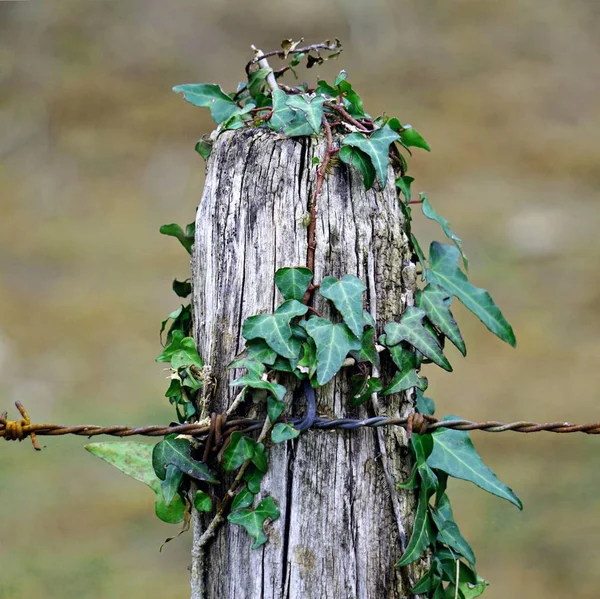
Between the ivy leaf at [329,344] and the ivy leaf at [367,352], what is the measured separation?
0.06 ft

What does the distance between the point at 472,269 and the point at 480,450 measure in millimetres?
901

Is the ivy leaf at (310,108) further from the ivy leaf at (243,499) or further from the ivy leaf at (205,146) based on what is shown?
the ivy leaf at (243,499)

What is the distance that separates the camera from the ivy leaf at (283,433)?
3.37 ft

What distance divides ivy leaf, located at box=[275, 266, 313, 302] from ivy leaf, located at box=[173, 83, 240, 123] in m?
0.35

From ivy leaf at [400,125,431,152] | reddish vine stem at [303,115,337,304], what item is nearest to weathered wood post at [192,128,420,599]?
reddish vine stem at [303,115,337,304]

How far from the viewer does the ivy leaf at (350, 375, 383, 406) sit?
3.52 ft

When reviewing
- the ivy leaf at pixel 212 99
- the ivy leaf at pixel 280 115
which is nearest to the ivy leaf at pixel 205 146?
the ivy leaf at pixel 212 99

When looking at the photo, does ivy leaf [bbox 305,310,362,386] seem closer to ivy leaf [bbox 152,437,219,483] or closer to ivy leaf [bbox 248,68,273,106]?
ivy leaf [bbox 152,437,219,483]

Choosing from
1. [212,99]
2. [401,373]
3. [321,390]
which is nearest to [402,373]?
[401,373]

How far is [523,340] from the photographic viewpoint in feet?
12.8

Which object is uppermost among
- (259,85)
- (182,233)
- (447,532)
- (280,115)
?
(259,85)

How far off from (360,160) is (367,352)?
253mm

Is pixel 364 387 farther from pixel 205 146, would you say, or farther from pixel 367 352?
pixel 205 146

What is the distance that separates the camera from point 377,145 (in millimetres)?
1119
